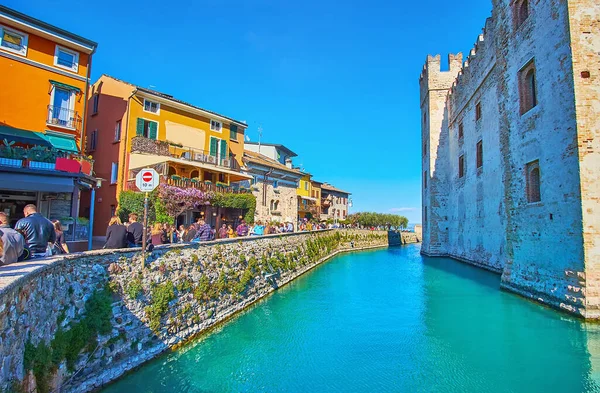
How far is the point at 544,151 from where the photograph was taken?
1201 cm

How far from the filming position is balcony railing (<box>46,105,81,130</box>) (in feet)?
52.0

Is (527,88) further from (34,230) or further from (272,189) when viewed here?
(272,189)

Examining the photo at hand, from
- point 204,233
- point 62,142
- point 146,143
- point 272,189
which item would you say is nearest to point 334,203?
point 272,189

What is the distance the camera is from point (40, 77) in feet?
51.0

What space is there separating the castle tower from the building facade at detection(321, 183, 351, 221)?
1941cm

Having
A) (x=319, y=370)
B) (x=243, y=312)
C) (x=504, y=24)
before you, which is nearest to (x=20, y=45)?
(x=243, y=312)

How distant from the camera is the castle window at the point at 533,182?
12.8 m

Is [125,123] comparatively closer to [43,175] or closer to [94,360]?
[43,175]

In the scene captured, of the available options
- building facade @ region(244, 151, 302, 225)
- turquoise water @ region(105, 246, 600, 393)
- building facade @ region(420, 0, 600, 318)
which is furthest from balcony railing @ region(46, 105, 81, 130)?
building facade @ region(420, 0, 600, 318)

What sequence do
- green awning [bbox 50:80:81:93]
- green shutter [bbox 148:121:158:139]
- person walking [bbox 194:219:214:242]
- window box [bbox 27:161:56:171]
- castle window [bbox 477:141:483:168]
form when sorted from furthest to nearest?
castle window [bbox 477:141:483:168] < green shutter [bbox 148:121:158:139] < green awning [bbox 50:80:81:93] < window box [bbox 27:161:56:171] < person walking [bbox 194:219:214:242]

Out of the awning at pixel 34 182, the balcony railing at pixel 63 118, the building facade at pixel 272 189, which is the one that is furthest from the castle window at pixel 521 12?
the balcony railing at pixel 63 118

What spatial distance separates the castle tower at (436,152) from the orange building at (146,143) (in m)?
18.3

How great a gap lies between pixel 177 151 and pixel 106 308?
51.0 feet

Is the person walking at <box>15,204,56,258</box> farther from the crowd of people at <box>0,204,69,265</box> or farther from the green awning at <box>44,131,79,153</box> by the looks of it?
the green awning at <box>44,131,79,153</box>
